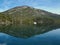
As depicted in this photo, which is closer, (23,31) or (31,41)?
(31,41)

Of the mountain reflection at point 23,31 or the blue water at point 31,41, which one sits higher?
the mountain reflection at point 23,31

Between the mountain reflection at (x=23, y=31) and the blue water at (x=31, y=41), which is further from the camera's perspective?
the mountain reflection at (x=23, y=31)

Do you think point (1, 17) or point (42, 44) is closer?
point (42, 44)

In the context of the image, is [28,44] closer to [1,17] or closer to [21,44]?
[21,44]

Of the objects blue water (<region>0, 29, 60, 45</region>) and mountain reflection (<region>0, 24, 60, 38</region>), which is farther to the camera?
mountain reflection (<region>0, 24, 60, 38</region>)

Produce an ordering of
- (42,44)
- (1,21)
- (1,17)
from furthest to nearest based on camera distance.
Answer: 1. (1,17)
2. (1,21)
3. (42,44)

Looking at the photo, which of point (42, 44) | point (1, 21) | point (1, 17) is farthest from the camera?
point (1, 17)

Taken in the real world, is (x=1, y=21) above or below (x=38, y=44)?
Result: above

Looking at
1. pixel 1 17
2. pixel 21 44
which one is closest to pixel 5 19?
pixel 1 17

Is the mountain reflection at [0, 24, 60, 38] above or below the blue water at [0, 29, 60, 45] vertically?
above

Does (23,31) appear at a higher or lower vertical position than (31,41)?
higher
